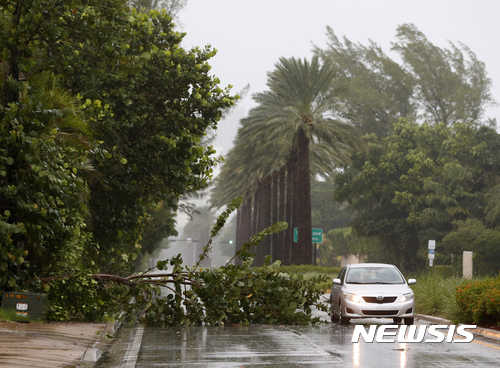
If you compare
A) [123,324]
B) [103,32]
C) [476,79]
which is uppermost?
[476,79]

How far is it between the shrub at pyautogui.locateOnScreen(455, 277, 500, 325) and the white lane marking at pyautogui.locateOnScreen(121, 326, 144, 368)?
7091 mm

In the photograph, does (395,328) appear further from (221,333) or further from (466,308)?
(221,333)

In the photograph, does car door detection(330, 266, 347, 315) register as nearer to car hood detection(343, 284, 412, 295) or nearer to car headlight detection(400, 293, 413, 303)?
car hood detection(343, 284, 412, 295)

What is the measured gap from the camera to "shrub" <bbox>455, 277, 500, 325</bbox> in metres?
16.3

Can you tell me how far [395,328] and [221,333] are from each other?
4.24 m

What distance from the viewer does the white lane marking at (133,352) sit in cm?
1135

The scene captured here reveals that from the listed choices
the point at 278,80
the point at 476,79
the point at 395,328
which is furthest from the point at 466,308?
the point at 476,79

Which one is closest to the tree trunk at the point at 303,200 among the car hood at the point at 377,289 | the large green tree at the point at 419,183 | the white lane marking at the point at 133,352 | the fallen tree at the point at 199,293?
the large green tree at the point at 419,183

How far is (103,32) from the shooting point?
1546 centimetres

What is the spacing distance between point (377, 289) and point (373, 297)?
1.36 feet

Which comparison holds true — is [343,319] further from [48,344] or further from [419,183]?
[419,183]

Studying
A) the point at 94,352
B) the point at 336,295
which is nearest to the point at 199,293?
the point at 336,295

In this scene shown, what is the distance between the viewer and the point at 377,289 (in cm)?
1903

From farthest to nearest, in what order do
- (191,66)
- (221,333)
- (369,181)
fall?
1. (369,181)
2. (191,66)
3. (221,333)
